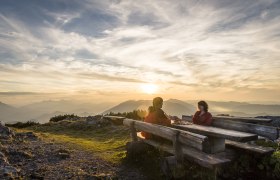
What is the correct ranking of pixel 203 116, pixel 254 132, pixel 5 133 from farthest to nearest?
pixel 5 133, pixel 203 116, pixel 254 132

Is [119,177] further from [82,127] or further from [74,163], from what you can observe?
[82,127]

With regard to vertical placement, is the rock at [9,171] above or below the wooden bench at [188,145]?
below

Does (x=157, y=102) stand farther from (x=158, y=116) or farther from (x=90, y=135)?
(x=90, y=135)

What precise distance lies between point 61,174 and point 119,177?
1918 mm

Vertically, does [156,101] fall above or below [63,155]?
above

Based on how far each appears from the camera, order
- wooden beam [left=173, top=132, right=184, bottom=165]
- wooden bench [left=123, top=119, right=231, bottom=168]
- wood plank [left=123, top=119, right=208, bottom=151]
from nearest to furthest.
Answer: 1. wood plank [left=123, top=119, right=208, bottom=151]
2. wooden bench [left=123, top=119, right=231, bottom=168]
3. wooden beam [left=173, top=132, right=184, bottom=165]

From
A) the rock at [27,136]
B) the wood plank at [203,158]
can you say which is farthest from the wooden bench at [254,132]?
the rock at [27,136]

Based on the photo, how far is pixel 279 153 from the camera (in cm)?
869

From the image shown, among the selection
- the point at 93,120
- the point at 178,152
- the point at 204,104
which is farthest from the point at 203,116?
the point at 93,120

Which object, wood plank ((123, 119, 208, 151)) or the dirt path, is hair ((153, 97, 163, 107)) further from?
the dirt path


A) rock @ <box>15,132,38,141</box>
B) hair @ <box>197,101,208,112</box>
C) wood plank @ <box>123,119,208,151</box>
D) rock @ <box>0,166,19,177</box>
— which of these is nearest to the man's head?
wood plank @ <box>123,119,208,151</box>

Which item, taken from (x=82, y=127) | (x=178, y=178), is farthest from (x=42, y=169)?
(x=82, y=127)

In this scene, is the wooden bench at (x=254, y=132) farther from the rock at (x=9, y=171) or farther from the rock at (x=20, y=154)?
the rock at (x=20, y=154)

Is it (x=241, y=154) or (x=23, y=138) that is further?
(x=23, y=138)
